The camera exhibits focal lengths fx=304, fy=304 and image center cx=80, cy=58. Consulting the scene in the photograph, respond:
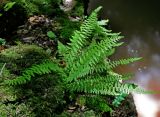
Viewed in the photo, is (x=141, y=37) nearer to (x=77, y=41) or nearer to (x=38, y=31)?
(x=38, y=31)

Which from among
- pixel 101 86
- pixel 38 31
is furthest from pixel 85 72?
pixel 38 31

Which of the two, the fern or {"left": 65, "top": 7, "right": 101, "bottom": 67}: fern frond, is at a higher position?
{"left": 65, "top": 7, "right": 101, "bottom": 67}: fern frond

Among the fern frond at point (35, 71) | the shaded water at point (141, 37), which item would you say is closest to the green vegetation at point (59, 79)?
the fern frond at point (35, 71)

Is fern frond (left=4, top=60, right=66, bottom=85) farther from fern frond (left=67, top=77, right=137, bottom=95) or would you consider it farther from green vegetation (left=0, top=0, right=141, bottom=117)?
fern frond (left=67, top=77, right=137, bottom=95)

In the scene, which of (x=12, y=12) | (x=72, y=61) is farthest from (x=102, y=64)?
(x=12, y=12)

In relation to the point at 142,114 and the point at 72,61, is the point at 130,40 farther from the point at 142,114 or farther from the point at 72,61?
the point at 72,61

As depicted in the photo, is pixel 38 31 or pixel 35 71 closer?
pixel 35 71

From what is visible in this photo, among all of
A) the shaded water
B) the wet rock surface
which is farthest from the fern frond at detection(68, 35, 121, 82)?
the shaded water

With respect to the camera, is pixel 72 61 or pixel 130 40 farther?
pixel 130 40
